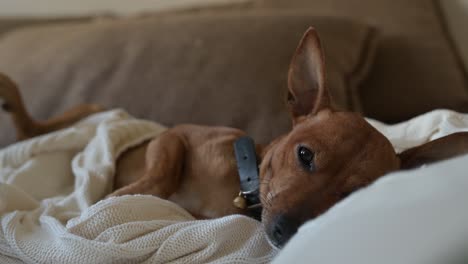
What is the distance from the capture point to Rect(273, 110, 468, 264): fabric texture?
0.53m

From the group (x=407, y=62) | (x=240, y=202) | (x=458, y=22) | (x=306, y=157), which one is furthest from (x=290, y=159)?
(x=458, y=22)

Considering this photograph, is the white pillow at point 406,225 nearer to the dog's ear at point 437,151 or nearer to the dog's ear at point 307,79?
the dog's ear at point 437,151

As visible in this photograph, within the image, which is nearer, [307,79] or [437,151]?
[437,151]

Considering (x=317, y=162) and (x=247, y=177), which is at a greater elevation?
(x=317, y=162)

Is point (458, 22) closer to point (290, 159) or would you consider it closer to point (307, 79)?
point (307, 79)

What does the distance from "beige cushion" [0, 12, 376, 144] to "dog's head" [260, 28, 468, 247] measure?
337 mm

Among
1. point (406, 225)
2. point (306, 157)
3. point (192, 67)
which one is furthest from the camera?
point (192, 67)

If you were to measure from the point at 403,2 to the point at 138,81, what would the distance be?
2.96 feet

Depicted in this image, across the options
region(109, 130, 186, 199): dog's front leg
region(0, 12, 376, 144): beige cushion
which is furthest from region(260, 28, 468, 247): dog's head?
region(0, 12, 376, 144): beige cushion

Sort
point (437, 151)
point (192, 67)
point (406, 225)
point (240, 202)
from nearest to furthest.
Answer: point (406, 225)
point (437, 151)
point (240, 202)
point (192, 67)

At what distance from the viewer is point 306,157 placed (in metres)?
0.98

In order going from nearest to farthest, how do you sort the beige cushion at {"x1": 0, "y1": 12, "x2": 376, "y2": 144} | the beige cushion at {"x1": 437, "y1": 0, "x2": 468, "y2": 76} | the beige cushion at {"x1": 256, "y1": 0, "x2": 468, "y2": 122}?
the beige cushion at {"x1": 0, "y1": 12, "x2": 376, "y2": 144} < the beige cushion at {"x1": 256, "y1": 0, "x2": 468, "y2": 122} < the beige cushion at {"x1": 437, "y1": 0, "x2": 468, "y2": 76}

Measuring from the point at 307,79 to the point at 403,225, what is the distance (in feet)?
2.11

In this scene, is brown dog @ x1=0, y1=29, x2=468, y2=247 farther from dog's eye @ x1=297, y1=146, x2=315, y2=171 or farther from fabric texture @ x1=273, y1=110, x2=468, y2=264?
fabric texture @ x1=273, y1=110, x2=468, y2=264
